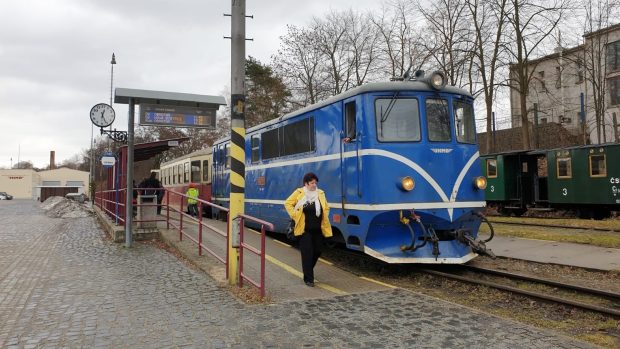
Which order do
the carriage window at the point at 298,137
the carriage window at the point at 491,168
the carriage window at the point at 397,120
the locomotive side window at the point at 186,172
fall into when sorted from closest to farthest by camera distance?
the carriage window at the point at 397,120, the carriage window at the point at 298,137, the locomotive side window at the point at 186,172, the carriage window at the point at 491,168

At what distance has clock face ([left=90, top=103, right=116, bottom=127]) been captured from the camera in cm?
1380

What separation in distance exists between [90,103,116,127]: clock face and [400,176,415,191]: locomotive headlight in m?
9.54

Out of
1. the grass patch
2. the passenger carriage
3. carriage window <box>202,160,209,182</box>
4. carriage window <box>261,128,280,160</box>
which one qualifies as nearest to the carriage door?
carriage window <box>261,128,280,160</box>

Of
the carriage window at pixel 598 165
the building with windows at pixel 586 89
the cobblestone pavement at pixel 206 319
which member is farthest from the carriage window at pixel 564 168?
the cobblestone pavement at pixel 206 319

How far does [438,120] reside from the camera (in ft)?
27.7

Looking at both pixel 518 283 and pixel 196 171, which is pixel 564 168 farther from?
pixel 196 171

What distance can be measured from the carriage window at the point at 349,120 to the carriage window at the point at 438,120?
4.14 ft

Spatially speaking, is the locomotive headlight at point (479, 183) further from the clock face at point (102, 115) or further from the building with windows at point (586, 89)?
the building with windows at point (586, 89)

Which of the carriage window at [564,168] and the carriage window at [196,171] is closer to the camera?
the carriage window at [564,168]

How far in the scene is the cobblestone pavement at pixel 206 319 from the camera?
4.84 m

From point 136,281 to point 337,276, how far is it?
3.19 m

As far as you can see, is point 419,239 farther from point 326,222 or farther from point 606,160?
point 606,160

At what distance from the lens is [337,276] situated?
807cm

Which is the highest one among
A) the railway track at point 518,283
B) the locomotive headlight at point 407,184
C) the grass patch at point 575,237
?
the locomotive headlight at point 407,184
